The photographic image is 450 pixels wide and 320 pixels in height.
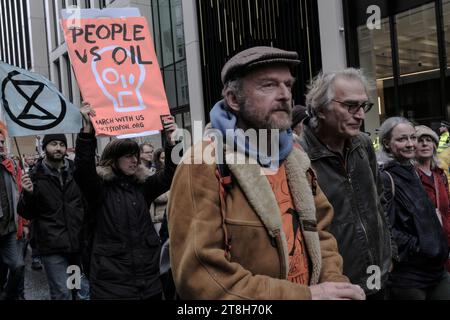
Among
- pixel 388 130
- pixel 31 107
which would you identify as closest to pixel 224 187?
pixel 388 130

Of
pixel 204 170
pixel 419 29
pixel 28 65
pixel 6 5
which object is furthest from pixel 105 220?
pixel 6 5

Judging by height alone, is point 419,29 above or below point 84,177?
above

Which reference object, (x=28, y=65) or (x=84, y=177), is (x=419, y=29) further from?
(x=28, y=65)

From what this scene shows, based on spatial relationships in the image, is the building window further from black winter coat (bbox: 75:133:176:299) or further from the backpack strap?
the backpack strap

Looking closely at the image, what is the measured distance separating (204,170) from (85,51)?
106 inches

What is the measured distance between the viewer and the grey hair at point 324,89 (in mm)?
2611

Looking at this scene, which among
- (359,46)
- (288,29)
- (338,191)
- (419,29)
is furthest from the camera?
(288,29)

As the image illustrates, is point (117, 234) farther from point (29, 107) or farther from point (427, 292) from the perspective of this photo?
point (427, 292)

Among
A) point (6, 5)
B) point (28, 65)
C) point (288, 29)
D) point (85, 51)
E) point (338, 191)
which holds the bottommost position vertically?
point (338, 191)

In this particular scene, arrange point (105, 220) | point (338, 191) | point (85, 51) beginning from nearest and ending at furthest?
point (338, 191) → point (105, 220) → point (85, 51)

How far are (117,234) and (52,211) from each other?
1752 mm

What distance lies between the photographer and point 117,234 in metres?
3.33

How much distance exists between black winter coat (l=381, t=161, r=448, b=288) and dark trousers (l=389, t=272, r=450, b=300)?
3 cm
